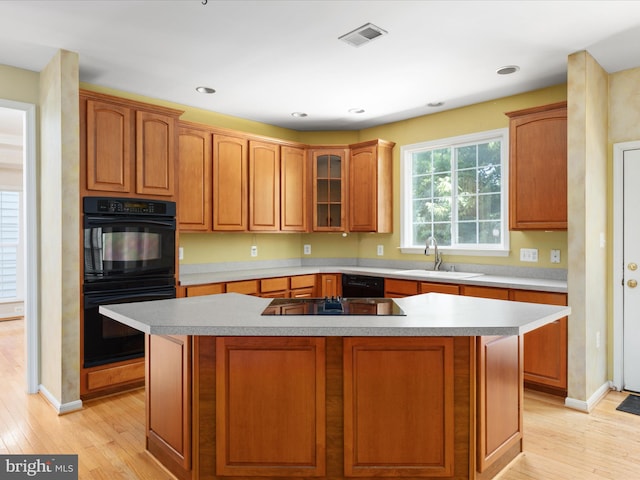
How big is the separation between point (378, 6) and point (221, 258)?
317 centimetres

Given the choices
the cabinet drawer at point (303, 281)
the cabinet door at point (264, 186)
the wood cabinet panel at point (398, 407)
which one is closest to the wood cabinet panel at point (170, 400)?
the wood cabinet panel at point (398, 407)

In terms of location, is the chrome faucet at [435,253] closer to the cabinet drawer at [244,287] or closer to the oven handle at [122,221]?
the cabinet drawer at [244,287]

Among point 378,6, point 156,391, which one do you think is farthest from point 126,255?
point 378,6

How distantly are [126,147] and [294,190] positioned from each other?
2.06 metres

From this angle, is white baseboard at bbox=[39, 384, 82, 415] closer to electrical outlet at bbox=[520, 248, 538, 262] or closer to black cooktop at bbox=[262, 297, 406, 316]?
black cooktop at bbox=[262, 297, 406, 316]

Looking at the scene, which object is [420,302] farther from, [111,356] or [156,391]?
[111,356]

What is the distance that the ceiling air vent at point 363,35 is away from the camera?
9.28 ft

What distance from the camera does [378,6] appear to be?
101 inches

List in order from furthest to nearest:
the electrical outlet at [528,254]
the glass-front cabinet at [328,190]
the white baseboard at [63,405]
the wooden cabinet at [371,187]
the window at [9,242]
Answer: the window at [9,242] → the glass-front cabinet at [328,190] → the wooden cabinet at [371,187] → the electrical outlet at [528,254] → the white baseboard at [63,405]

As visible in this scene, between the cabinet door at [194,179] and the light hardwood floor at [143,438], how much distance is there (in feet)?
5.43

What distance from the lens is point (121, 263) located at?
3.49m

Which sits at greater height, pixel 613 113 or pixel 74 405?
pixel 613 113

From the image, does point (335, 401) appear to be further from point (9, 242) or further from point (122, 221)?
point (9, 242)

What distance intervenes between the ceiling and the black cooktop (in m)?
1.75
